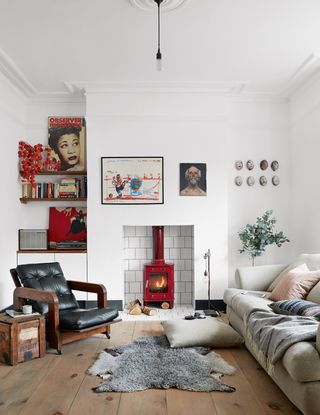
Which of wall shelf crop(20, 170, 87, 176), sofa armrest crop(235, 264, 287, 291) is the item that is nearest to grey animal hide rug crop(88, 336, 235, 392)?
sofa armrest crop(235, 264, 287, 291)

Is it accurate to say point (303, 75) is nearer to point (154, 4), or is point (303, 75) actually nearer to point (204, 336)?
point (154, 4)

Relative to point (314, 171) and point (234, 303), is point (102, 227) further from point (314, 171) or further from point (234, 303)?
point (314, 171)

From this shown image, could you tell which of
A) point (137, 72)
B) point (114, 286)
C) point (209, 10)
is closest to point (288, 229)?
point (114, 286)

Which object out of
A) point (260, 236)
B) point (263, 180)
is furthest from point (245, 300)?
point (263, 180)

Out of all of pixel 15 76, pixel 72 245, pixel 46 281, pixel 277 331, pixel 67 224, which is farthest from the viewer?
pixel 67 224

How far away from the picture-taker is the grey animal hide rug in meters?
3.06

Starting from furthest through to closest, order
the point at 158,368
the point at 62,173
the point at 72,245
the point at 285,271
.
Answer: the point at 62,173 → the point at 72,245 → the point at 285,271 → the point at 158,368

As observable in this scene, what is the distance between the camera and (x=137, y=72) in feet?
17.2

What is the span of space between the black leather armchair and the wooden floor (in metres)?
0.35

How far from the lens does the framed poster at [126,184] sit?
5.80 meters

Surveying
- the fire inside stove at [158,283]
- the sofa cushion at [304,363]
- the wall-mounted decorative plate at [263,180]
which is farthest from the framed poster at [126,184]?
the sofa cushion at [304,363]

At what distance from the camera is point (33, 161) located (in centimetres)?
604

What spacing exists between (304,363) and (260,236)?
3296mm

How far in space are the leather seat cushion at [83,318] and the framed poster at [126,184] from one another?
190 centimetres
